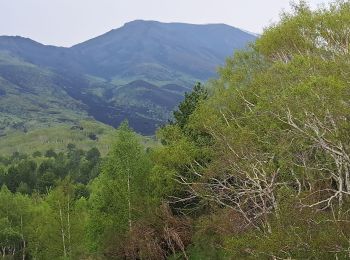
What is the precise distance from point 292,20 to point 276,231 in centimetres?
2046

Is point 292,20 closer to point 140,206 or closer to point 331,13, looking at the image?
point 331,13

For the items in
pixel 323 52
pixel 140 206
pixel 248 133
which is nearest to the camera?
pixel 248 133

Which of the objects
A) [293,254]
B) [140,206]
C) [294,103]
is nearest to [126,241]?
[140,206]

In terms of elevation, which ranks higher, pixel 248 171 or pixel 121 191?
pixel 248 171

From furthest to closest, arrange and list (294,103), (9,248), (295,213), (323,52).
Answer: (9,248) < (323,52) < (294,103) < (295,213)

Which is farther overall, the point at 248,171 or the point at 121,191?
the point at 121,191

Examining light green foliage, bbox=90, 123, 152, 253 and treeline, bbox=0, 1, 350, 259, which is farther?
light green foliage, bbox=90, 123, 152, 253

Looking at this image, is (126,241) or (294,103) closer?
(294,103)

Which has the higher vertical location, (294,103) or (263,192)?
(294,103)

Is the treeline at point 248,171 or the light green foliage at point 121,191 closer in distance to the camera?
the treeline at point 248,171

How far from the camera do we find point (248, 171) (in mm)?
25203

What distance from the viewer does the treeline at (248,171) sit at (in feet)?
67.3

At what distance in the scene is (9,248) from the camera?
8175 cm

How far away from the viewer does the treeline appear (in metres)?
20.5
